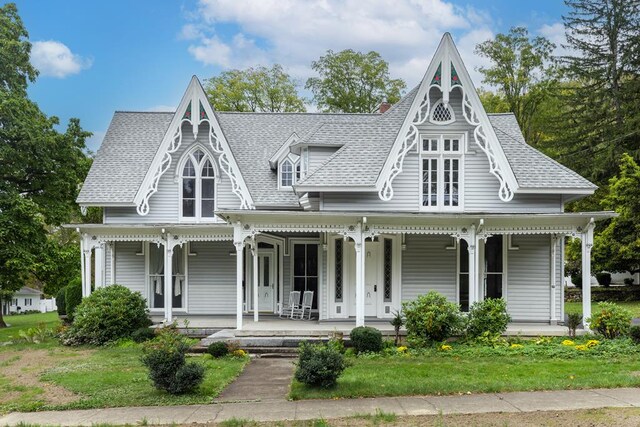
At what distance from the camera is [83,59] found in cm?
2669

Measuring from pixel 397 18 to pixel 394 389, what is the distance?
2539 centimetres

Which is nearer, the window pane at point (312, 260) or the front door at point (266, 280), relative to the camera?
the window pane at point (312, 260)

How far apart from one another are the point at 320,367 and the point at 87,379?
503 cm

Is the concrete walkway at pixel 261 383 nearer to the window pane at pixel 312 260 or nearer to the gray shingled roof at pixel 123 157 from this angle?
the window pane at pixel 312 260

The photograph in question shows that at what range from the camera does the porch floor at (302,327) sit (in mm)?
16375

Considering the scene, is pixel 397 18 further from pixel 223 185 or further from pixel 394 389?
pixel 394 389

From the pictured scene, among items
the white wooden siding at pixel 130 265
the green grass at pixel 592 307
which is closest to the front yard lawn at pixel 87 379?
the white wooden siding at pixel 130 265

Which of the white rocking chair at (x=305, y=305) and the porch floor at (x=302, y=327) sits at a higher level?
the white rocking chair at (x=305, y=305)

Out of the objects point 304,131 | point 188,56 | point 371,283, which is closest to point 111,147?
point 188,56

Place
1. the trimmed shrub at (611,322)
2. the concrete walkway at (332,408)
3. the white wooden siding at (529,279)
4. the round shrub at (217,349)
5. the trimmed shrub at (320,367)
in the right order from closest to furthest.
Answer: the concrete walkway at (332,408) → the trimmed shrub at (320,367) → the round shrub at (217,349) → the trimmed shrub at (611,322) → the white wooden siding at (529,279)

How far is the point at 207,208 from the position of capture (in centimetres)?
2092

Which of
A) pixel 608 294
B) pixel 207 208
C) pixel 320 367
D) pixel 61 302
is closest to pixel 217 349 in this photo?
pixel 320 367

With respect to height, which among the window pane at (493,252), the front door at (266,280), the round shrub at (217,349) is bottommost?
the round shrub at (217,349)

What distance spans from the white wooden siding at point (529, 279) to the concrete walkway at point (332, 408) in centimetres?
879
